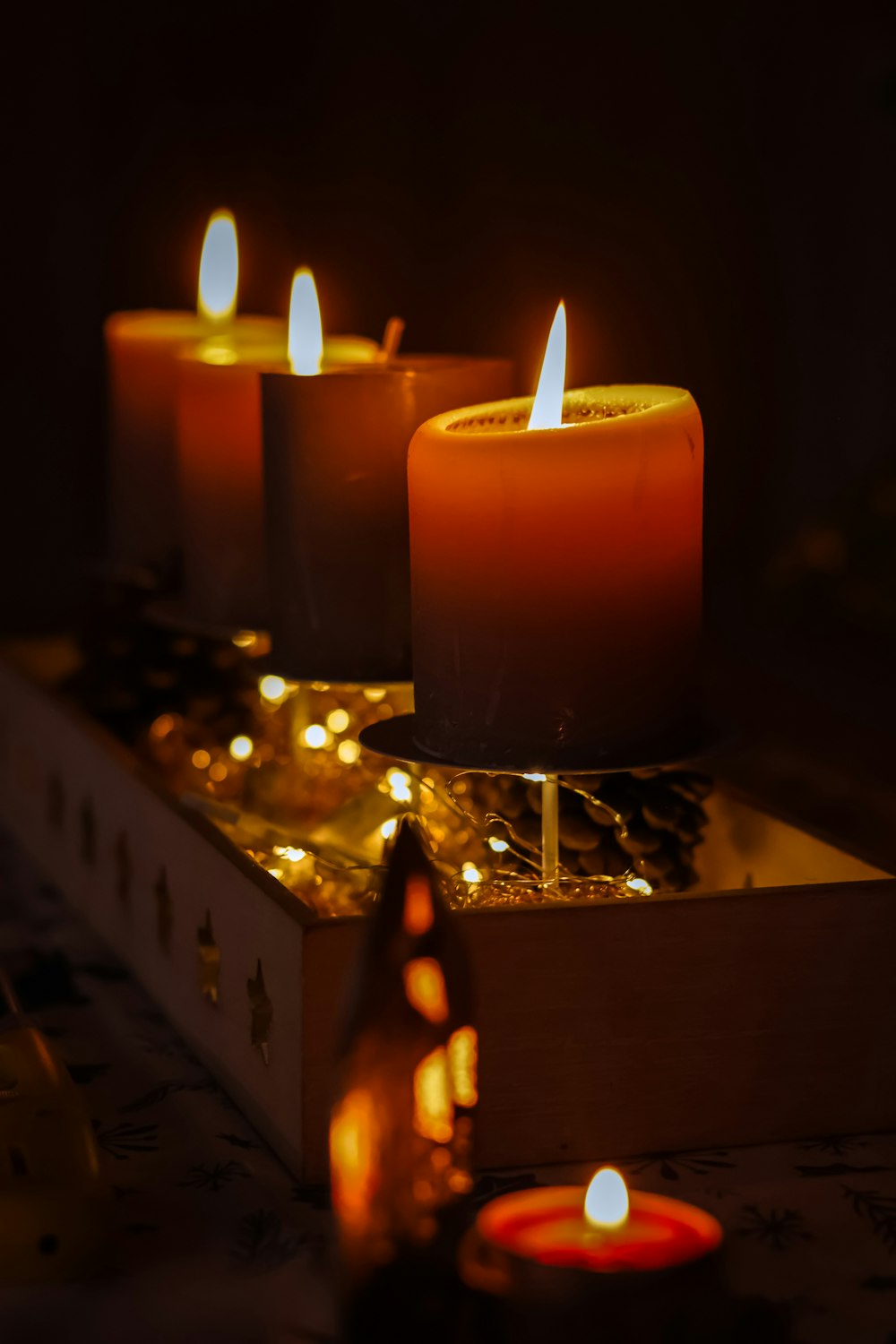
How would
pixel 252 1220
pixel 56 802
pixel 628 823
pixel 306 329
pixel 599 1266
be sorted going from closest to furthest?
pixel 599 1266 → pixel 252 1220 → pixel 628 823 → pixel 306 329 → pixel 56 802

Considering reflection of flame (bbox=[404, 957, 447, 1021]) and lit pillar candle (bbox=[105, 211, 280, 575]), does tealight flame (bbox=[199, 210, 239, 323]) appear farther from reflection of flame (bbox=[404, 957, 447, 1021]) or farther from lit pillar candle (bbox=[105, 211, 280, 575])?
reflection of flame (bbox=[404, 957, 447, 1021])

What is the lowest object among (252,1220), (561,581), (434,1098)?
(252,1220)

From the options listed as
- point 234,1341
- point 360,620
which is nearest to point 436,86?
point 360,620

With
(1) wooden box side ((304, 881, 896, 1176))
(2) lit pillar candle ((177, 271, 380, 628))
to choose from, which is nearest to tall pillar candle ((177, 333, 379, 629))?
(2) lit pillar candle ((177, 271, 380, 628))

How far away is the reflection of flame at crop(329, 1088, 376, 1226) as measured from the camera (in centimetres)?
44

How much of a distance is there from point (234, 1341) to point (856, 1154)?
0.25m

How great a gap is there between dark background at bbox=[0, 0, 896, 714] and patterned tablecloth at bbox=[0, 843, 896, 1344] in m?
0.28

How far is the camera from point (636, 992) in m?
0.63

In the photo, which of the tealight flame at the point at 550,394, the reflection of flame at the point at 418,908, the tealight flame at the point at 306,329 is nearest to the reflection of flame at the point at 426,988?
the reflection of flame at the point at 418,908

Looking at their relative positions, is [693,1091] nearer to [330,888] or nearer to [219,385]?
[330,888]

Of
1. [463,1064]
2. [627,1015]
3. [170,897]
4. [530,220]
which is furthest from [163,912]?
[530,220]

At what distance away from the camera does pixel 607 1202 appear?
44cm

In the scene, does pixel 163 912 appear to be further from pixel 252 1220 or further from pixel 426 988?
pixel 426 988

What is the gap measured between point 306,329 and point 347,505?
0.14 metres
